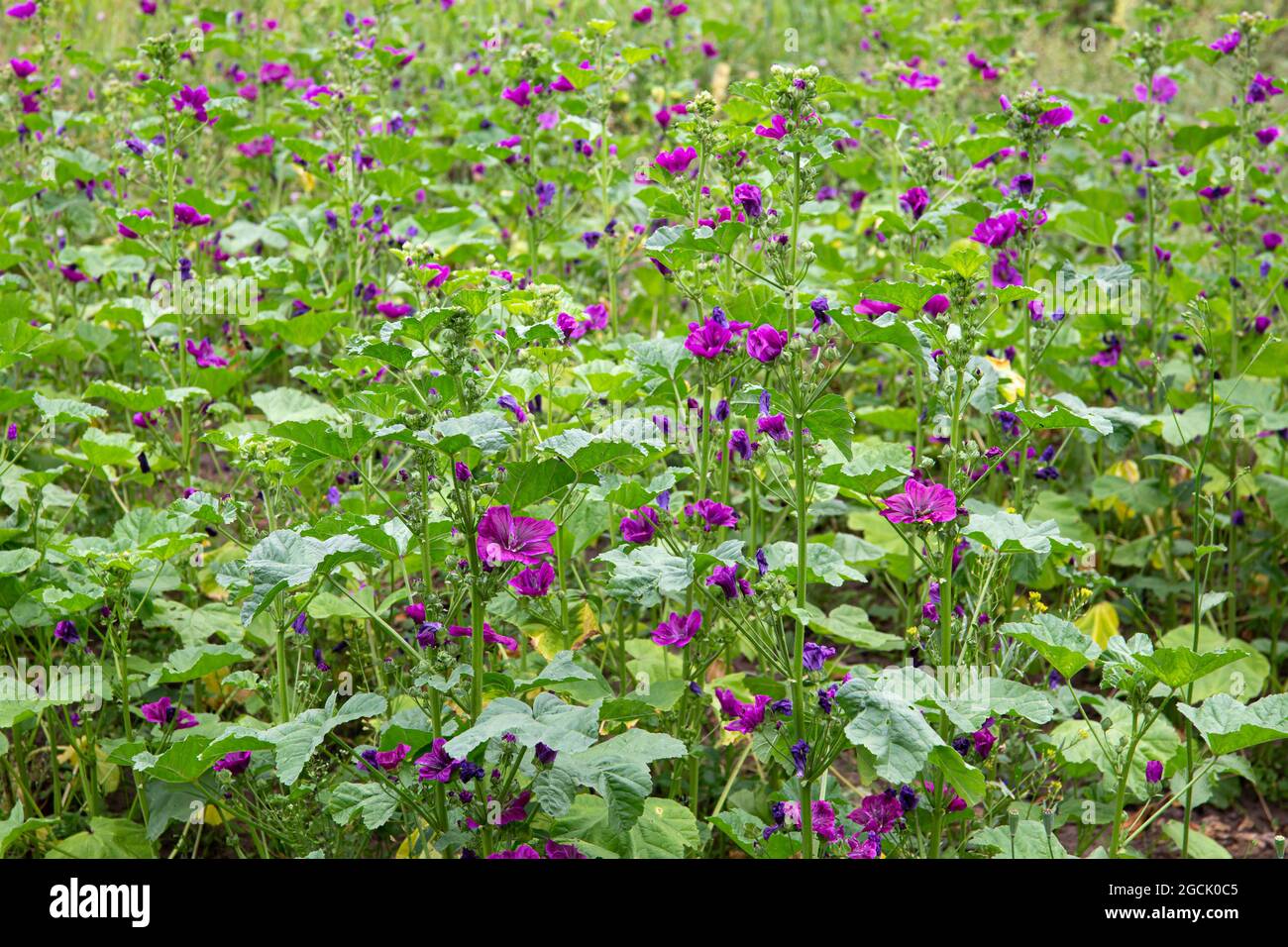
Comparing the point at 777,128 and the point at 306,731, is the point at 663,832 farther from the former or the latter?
the point at 777,128

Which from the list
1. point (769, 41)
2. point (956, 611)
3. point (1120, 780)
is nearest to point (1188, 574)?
point (956, 611)

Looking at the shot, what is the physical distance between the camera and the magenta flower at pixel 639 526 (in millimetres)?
2605

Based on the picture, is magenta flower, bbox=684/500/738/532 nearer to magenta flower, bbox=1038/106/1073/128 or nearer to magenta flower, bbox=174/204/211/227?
magenta flower, bbox=1038/106/1073/128

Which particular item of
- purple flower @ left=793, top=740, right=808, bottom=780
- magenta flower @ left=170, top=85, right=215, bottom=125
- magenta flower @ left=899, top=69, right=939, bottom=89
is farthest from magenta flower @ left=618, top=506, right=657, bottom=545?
magenta flower @ left=899, top=69, right=939, bottom=89

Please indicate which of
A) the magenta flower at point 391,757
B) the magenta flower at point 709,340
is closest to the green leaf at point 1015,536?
the magenta flower at point 709,340

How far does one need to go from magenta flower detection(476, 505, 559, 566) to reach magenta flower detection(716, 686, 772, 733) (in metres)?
0.55


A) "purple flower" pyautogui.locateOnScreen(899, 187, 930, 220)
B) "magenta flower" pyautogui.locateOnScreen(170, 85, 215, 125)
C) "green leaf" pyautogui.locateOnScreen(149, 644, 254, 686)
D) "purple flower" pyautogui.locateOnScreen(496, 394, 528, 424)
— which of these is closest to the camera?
"purple flower" pyautogui.locateOnScreen(496, 394, 528, 424)

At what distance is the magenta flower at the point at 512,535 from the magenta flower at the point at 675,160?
43.8 inches

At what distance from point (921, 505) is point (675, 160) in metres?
1.09

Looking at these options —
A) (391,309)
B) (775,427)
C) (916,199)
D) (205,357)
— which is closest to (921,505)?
(775,427)

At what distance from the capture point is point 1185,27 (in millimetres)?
9500

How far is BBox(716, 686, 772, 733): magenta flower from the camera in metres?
2.38

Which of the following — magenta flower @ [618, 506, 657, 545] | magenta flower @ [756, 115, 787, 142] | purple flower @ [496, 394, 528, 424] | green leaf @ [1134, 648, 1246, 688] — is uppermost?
magenta flower @ [756, 115, 787, 142]

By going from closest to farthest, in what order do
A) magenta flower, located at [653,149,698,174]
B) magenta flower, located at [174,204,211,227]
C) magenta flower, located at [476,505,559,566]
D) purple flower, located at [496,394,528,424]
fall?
magenta flower, located at [476,505,559,566] < purple flower, located at [496,394,528,424] < magenta flower, located at [653,149,698,174] < magenta flower, located at [174,204,211,227]
